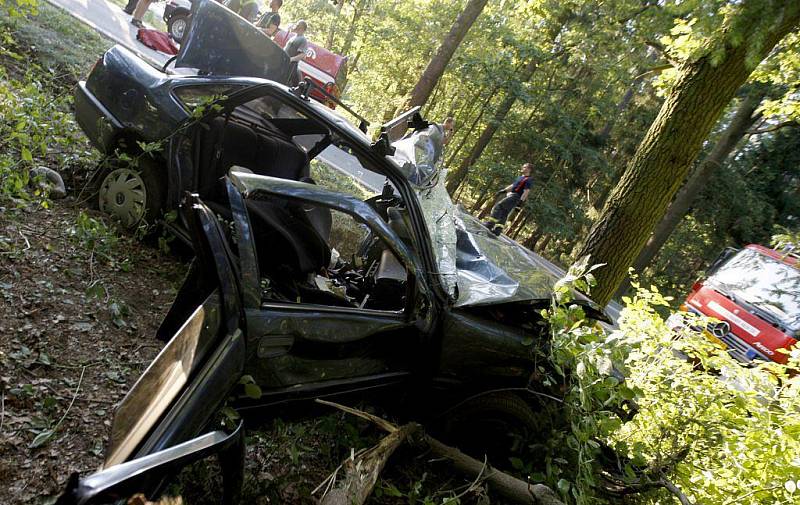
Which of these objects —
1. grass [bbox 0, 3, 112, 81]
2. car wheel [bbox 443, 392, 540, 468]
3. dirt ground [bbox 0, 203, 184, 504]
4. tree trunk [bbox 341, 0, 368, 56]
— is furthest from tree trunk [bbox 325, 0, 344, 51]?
car wheel [bbox 443, 392, 540, 468]

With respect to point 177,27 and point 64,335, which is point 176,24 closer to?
point 177,27

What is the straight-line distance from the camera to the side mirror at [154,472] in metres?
1.05

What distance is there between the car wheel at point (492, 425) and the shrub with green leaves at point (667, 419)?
0.83 ft

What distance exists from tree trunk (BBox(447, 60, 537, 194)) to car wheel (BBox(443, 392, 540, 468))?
1149 centimetres

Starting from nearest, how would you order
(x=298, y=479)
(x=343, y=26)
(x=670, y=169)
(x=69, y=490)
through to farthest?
(x=69, y=490) → (x=298, y=479) → (x=670, y=169) → (x=343, y=26)

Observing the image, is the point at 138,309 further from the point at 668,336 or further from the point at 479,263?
the point at 668,336

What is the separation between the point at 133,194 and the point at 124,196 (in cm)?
10

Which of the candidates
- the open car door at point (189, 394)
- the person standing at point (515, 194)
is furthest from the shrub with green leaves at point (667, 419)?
the person standing at point (515, 194)

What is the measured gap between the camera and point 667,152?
174 inches

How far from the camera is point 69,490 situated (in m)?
1.03

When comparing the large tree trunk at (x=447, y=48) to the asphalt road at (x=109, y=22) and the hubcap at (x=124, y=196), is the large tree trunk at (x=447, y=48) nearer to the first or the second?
the asphalt road at (x=109, y=22)

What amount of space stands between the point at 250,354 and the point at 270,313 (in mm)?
186

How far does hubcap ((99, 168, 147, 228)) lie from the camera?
10.8ft

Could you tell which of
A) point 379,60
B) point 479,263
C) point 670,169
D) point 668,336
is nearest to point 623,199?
point 670,169
